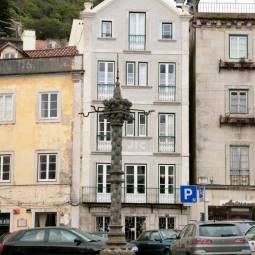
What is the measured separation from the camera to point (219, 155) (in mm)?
43938

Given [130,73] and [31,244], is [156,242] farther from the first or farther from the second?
[130,73]

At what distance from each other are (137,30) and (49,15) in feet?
283

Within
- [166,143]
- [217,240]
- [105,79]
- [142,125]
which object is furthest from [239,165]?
[217,240]

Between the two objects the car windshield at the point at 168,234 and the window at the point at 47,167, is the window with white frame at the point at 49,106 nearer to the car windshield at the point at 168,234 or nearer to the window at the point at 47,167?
the window at the point at 47,167

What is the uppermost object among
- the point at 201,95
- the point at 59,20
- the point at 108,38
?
the point at 59,20

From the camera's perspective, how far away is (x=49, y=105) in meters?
44.6

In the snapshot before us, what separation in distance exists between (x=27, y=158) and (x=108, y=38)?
8.78 metres

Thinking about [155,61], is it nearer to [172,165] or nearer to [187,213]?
[172,165]

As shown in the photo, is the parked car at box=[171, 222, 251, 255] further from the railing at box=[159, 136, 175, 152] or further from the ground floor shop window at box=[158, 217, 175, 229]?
the railing at box=[159, 136, 175, 152]

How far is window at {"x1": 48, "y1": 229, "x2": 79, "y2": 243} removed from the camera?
24.0 meters

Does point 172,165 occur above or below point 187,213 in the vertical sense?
above

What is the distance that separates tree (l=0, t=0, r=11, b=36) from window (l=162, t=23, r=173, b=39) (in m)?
31.0

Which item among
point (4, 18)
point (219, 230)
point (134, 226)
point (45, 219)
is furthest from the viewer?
point (4, 18)

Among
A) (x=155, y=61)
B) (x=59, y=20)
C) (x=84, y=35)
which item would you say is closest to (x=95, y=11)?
(x=84, y=35)
